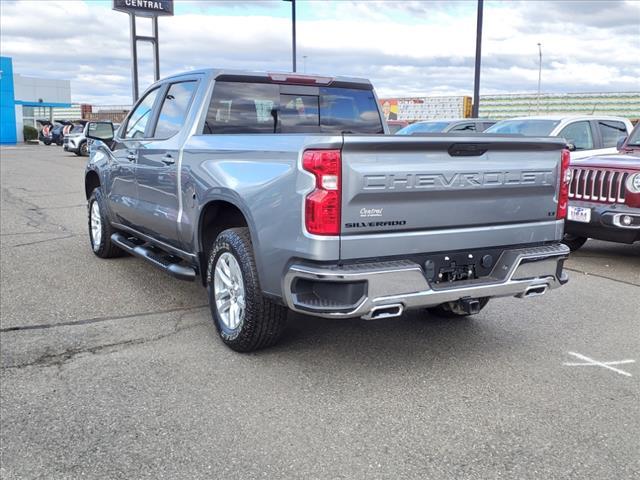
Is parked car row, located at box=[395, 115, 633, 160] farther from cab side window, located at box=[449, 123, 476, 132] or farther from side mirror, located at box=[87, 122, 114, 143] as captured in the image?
side mirror, located at box=[87, 122, 114, 143]

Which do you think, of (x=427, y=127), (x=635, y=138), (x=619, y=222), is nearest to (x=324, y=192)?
(x=619, y=222)

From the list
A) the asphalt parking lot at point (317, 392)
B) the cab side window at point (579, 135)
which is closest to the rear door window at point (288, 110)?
the asphalt parking lot at point (317, 392)

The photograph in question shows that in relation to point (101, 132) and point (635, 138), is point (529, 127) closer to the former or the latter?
point (635, 138)

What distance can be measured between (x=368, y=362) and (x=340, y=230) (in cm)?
121

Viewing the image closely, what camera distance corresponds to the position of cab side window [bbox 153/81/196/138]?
5.59 m

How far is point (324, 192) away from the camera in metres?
3.71

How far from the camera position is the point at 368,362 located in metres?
4.54

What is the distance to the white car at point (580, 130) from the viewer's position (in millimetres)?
10320

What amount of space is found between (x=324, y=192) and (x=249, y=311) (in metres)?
1.11

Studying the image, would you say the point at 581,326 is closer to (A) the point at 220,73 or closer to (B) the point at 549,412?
(B) the point at 549,412

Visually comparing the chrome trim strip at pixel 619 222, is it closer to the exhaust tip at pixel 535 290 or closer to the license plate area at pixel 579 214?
the license plate area at pixel 579 214

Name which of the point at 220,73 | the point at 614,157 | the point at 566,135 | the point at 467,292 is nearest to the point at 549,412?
the point at 467,292

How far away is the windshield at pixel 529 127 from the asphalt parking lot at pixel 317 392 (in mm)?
4497

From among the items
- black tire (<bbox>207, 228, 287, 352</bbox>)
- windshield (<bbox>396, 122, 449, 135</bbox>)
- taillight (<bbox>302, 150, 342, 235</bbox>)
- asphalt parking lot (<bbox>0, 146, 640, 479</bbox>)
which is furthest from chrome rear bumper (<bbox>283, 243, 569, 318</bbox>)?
windshield (<bbox>396, 122, 449, 135</bbox>)
